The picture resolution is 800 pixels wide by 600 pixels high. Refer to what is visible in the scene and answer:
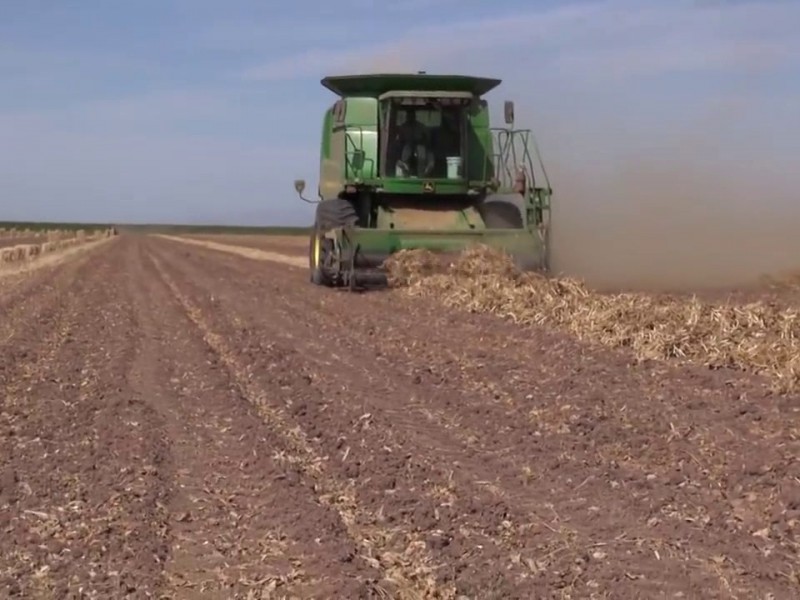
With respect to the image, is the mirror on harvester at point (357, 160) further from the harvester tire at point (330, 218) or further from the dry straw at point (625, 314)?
the dry straw at point (625, 314)

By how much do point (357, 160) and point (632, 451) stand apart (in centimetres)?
1213

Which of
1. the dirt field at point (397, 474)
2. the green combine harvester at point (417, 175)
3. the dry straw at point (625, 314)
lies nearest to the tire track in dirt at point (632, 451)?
the dirt field at point (397, 474)

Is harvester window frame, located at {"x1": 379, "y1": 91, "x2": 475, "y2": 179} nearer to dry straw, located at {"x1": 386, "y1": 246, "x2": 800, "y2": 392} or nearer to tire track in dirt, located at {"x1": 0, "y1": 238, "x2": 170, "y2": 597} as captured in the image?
dry straw, located at {"x1": 386, "y1": 246, "x2": 800, "y2": 392}

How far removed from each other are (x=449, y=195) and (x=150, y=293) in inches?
224

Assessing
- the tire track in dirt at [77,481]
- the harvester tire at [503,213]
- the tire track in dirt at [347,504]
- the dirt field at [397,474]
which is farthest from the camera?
the harvester tire at [503,213]

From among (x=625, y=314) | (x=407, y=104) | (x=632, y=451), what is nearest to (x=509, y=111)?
(x=407, y=104)

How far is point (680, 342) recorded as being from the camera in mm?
9969

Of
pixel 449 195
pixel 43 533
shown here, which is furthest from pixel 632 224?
pixel 43 533

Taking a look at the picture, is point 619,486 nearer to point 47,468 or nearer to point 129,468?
point 129,468

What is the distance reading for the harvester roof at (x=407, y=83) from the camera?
18.5 meters

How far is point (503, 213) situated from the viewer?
1869 centimetres

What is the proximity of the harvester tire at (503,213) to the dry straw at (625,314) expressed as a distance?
1.35m

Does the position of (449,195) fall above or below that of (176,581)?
above

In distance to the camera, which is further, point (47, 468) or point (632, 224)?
point (632, 224)
